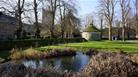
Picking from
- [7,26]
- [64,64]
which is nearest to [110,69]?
[64,64]

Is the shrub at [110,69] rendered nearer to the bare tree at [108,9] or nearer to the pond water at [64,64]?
the pond water at [64,64]

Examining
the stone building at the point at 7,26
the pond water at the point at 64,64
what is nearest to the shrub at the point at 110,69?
the pond water at the point at 64,64

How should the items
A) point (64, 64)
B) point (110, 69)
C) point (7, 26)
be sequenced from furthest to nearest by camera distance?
point (7, 26), point (64, 64), point (110, 69)

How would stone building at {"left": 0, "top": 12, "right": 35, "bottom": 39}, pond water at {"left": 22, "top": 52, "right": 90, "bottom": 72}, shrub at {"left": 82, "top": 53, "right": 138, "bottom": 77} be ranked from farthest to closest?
stone building at {"left": 0, "top": 12, "right": 35, "bottom": 39} → pond water at {"left": 22, "top": 52, "right": 90, "bottom": 72} → shrub at {"left": 82, "top": 53, "right": 138, "bottom": 77}

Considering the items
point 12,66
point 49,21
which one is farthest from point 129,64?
point 49,21

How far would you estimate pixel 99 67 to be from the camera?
12.6 meters

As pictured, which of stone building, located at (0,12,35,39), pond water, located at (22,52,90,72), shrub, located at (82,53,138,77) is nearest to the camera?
shrub, located at (82,53,138,77)

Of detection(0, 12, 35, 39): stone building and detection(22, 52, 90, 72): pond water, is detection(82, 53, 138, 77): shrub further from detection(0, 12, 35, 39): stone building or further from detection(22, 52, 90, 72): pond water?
detection(0, 12, 35, 39): stone building

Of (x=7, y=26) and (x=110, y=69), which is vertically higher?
(x=7, y=26)

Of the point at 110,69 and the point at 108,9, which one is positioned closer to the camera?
the point at 110,69

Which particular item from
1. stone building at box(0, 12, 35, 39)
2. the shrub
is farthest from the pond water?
stone building at box(0, 12, 35, 39)

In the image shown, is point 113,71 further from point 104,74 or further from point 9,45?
point 9,45

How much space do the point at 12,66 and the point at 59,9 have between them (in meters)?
51.1

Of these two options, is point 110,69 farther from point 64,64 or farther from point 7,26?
point 7,26
